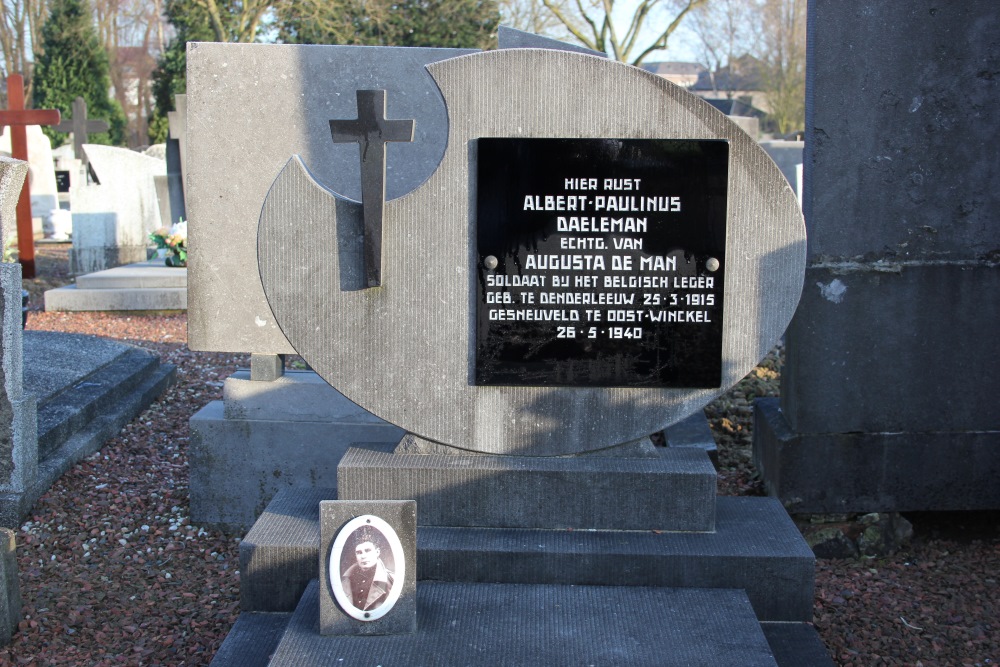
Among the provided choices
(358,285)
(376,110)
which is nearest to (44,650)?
(358,285)

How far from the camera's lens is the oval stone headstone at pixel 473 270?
3506mm

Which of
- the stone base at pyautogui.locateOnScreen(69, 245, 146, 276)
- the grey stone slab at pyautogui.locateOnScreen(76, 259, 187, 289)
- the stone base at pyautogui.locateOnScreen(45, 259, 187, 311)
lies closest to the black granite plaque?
the stone base at pyautogui.locateOnScreen(45, 259, 187, 311)

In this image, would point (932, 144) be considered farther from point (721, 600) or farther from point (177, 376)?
point (177, 376)

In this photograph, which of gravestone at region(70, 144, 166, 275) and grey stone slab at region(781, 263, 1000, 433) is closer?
grey stone slab at region(781, 263, 1000, 433)

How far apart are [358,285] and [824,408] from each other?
93.5 inches

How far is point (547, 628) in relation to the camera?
317cm

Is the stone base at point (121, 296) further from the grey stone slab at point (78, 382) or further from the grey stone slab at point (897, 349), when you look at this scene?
the grey stone slab at point (897, 349)

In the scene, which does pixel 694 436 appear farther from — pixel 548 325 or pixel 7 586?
pixel 7 586

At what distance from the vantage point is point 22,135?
12.8m

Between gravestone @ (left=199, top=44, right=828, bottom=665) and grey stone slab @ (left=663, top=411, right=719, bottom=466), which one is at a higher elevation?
gravestone @ (left=199, top=44, right=828, bottom=665)

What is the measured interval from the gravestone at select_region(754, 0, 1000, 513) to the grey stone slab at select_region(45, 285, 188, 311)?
7.53m

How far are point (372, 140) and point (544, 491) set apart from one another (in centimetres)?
145

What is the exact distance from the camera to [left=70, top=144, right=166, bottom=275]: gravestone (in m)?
12.9

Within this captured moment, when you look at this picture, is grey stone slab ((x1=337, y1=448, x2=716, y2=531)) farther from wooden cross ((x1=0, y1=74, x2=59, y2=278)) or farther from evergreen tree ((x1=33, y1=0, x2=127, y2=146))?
evergreen tree ((x1=33, y1=0, x2=127, y2=146))
